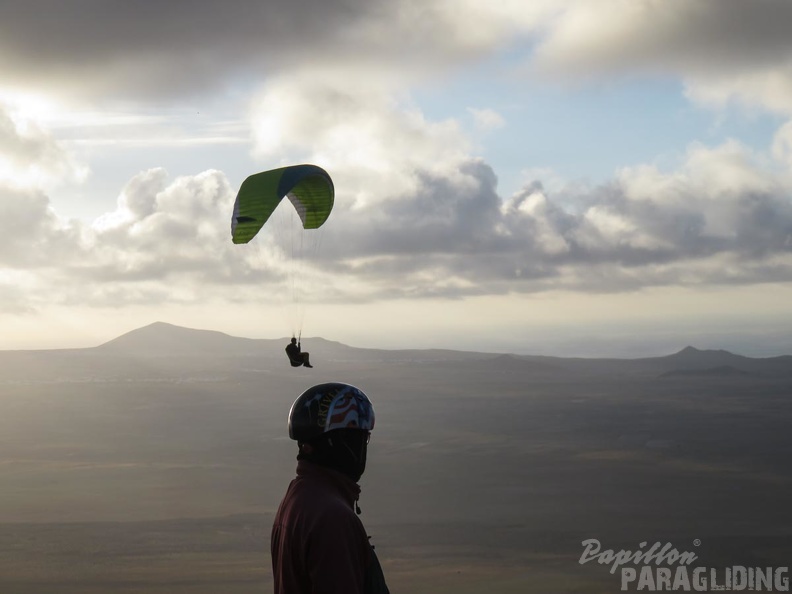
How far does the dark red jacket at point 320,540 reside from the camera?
15.3ft

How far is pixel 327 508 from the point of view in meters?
4.84

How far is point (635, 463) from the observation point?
115125 mm

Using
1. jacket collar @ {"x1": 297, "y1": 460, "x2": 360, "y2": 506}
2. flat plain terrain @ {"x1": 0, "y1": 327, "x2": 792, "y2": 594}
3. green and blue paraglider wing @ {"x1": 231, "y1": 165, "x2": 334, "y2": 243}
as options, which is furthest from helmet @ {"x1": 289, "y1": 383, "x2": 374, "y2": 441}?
flat plain terrain @ {"x1": 0, "y1": 327, "x2": 792, "y2": 594}

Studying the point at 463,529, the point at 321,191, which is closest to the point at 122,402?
the point at 463,529

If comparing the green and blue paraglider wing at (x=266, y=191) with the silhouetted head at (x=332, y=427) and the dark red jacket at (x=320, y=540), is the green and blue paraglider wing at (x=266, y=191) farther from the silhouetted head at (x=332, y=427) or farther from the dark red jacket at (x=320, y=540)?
the dark red jacket at (x=320, y=540)

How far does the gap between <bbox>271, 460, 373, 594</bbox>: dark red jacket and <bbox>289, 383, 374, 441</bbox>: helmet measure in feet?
0.79

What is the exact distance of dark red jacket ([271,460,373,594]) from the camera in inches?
183

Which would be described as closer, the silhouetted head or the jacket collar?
the jacket collar

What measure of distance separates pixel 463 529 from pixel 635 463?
1848 inches

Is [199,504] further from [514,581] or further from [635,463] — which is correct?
[635,463]

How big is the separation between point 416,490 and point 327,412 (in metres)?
91.5

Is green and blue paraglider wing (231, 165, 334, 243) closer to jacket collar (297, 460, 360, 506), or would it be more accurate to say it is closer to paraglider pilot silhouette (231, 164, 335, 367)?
paraglider pilot silhouette (231, 164, 335, 367)

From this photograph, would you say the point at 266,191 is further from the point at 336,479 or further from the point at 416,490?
the point at 416,490

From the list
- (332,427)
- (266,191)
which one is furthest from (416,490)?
(332,427)
